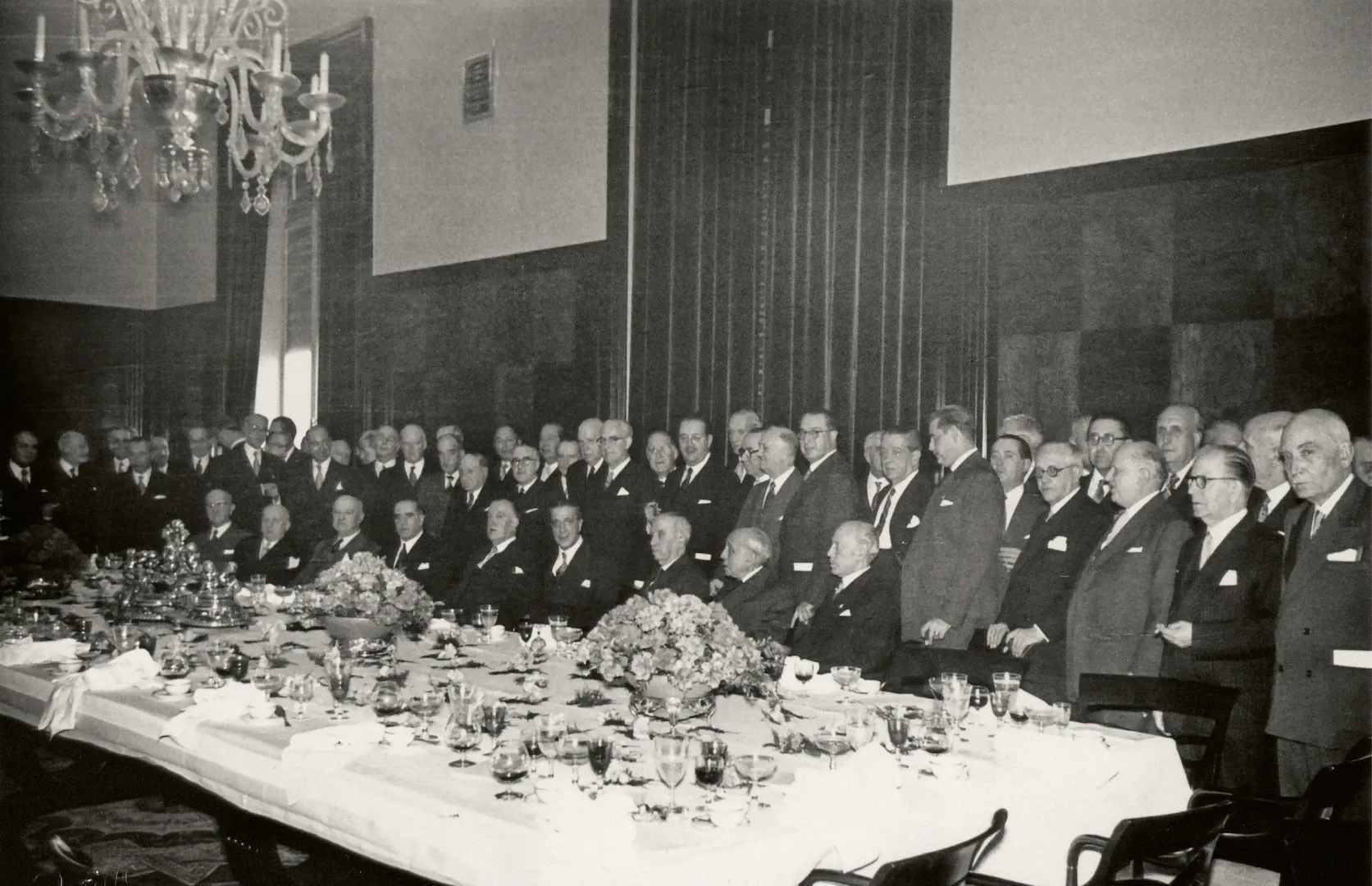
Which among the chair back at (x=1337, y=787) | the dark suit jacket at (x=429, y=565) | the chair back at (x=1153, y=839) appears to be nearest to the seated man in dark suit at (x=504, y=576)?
the dark suit jacket at (x=429, y=565)

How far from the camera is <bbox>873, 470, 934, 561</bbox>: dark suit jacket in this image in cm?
533

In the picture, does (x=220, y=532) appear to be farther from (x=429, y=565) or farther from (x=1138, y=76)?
(x=1138, y=76)

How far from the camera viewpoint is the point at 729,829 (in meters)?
2.17

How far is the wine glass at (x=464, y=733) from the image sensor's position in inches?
102

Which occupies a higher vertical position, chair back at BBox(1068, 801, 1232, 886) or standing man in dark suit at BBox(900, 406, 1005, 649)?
standing man in dark suit at BBox(900, 406, 1005, 649)

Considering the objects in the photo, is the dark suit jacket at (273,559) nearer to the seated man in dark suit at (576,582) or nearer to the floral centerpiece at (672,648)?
the seated man in dark suit at (576,582)

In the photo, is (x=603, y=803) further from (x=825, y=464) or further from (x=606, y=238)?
(x=606, y=238)

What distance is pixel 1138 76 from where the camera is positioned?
19.0 feet

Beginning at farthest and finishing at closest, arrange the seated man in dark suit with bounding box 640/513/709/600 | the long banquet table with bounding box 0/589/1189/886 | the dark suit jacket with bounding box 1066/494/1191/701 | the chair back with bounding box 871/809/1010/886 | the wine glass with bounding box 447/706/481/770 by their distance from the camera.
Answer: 1. the seated man in dark suit with bounding box 640/513/709/600
2. the dark suit jacket with bounding box 1066/494/1191/701
3. the wine glass with bounding box 447/706/481/770
4. the long banquet table with bounding box 0/589/1189/886
5. the chair back with bounding box 871/809/1010/886

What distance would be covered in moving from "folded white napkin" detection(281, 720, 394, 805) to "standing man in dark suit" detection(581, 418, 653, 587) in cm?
381

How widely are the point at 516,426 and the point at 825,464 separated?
431 cm

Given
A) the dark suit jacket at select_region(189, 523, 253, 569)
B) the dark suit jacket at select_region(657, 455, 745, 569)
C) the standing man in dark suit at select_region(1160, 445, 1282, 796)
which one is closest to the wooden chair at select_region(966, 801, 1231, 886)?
the standing man in dark suit at select_region(1160, 445, 1282, 796)

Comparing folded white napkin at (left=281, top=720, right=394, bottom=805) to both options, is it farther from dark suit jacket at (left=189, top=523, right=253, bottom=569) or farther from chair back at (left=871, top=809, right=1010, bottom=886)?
dark suit jacket at (left=189, top=523, right=253, bottom=569)

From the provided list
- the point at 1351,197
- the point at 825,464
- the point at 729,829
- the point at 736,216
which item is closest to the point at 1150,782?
the point at 729,829
